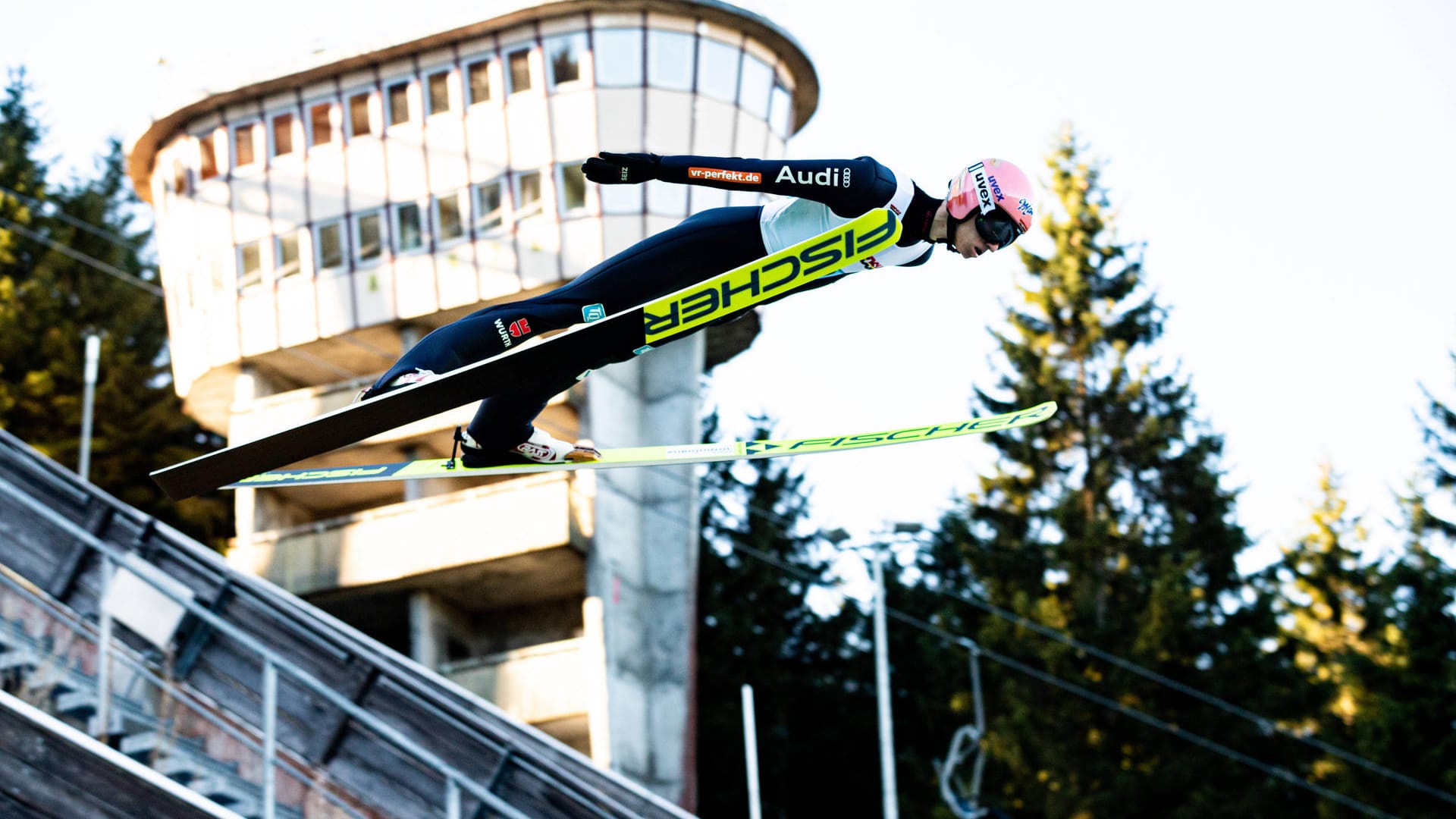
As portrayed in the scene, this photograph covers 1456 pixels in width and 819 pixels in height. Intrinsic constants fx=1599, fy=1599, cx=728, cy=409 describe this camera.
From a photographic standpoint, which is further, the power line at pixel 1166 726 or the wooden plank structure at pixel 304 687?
the power line at pixel 1166 726

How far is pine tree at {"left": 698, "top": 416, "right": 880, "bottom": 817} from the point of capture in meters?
40.4

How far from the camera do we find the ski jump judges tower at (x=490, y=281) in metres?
34.2

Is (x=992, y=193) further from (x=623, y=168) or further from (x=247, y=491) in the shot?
(x=247, y=491)

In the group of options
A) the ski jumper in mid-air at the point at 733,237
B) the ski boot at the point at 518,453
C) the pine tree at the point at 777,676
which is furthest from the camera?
the pine tree at the point at 777,676

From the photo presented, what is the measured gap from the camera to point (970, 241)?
24.3 ft

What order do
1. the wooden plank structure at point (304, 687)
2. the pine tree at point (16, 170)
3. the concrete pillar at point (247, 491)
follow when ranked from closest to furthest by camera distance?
the wooden plank structure at point (304, 687) < the concrete pillar at point (247, 491) < the pine tree at point (16, 170)

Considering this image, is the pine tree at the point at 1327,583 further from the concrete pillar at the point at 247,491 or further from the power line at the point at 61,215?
the power line at the point at 61,215

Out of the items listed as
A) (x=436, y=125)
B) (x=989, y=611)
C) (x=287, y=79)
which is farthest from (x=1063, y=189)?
(x=287, y=79)

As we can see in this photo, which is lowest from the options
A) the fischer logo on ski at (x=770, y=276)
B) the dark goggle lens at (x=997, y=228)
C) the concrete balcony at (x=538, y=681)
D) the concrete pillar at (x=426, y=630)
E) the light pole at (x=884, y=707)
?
the fischer logo on ski at (x=770, y=276)

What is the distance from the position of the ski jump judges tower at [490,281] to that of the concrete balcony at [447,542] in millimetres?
53

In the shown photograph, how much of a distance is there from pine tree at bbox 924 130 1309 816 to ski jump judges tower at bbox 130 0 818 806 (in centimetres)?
746

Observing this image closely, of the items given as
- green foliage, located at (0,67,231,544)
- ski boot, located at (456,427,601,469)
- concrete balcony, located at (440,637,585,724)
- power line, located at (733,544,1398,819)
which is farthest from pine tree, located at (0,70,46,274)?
ski boot, located at (456,427,601,469)

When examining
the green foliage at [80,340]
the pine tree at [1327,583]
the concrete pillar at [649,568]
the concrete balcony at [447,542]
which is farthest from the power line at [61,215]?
the pine tree at [1327,583]

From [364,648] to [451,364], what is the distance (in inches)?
224
